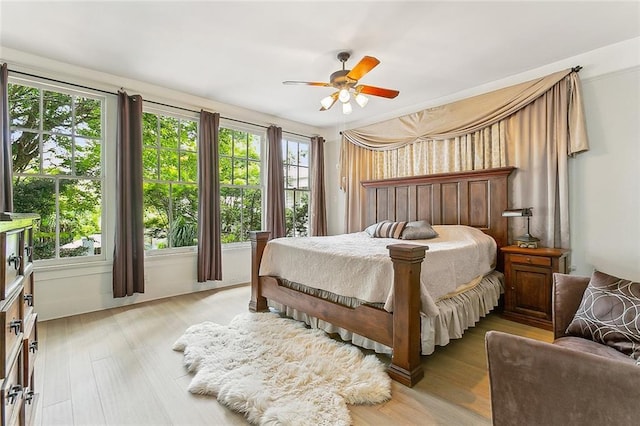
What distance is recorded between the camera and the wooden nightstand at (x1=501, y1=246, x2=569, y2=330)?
9.28 ft

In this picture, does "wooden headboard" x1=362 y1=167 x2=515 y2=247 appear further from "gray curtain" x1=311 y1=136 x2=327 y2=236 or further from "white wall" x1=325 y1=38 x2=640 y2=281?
"gray curtain" x1=311 y1=136 x2=327 y2=236

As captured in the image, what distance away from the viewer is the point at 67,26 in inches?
101

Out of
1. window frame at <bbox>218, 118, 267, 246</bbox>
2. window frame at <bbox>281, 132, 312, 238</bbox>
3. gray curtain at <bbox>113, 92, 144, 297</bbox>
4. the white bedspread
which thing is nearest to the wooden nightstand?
the white bedspread

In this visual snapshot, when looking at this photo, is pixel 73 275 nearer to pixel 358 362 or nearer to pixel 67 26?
pixel 67 26

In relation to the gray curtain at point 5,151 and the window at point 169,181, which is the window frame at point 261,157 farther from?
the gray curtain at point 5,151

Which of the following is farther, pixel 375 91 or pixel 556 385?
pixel 375 91

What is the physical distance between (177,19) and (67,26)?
3.32 feet

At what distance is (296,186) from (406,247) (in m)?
3.79

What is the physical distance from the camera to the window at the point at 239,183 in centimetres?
458

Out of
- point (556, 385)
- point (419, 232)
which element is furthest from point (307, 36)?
point (556, 385)

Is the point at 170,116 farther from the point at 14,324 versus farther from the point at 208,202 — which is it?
the point at 14,324

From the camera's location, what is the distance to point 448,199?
392cm

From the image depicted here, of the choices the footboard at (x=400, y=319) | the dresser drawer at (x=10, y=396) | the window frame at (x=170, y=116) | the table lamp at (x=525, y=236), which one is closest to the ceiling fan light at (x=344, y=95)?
the footboard at (x=400, y=319)

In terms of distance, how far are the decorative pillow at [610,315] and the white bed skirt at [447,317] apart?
30.4 inches
